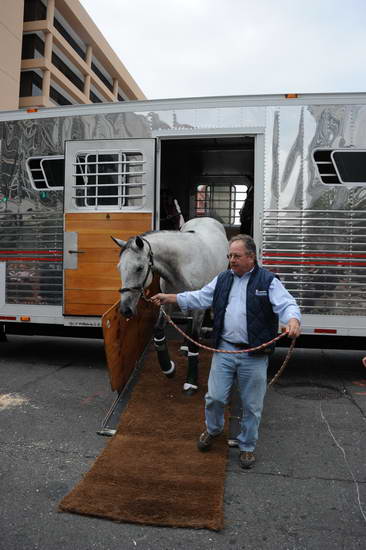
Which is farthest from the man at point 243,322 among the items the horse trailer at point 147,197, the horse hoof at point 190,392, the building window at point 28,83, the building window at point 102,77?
the building window at point 102,77

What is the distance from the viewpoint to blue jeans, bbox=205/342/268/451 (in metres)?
3.78

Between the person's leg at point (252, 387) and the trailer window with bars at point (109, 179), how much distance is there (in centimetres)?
323

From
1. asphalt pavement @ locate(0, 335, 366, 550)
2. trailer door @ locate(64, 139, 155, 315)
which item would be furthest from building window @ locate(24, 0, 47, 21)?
asphalt pavement @ locate(0, 335, 366, 550)

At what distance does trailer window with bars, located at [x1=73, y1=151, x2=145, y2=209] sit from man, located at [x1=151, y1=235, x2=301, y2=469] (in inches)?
108

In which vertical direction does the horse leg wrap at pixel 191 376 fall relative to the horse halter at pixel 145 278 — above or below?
below

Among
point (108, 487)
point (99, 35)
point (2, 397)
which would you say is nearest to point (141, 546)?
point (108, 487)

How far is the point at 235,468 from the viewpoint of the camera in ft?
12.8

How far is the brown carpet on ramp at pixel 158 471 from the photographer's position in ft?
10.3

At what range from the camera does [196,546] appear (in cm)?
282

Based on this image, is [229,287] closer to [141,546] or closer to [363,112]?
[141,546]

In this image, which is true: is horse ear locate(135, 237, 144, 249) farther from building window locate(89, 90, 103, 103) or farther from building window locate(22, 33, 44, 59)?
building window locate(89, 90, 103, 103)

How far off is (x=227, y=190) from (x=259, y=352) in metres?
6.87

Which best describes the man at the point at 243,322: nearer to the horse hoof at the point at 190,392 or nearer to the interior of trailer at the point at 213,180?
the horse hoof at the point at 190,392

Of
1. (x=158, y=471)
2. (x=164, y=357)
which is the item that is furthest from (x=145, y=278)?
(x=158, y=471)
